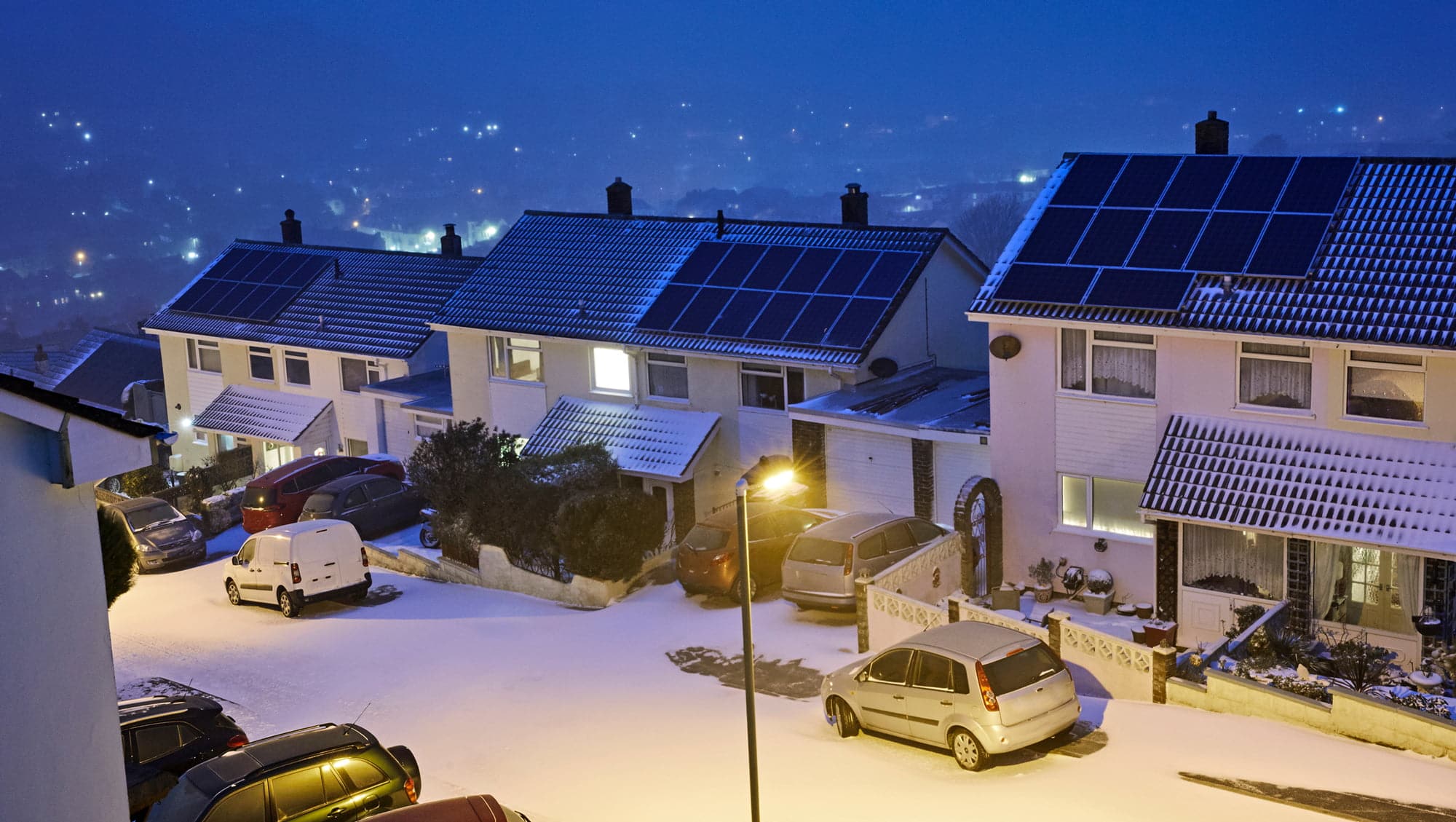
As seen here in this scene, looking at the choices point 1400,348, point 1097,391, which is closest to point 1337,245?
point 1400,348

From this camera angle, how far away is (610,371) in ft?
102

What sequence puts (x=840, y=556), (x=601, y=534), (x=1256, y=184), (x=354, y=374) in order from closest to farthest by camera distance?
1. (x=840, y=556)
2. (x=1256, y=184)
3. (x=601, y=534)
4. (x=354, y=374)

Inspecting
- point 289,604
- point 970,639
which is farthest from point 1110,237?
point 289,604

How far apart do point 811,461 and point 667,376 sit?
4985 mm

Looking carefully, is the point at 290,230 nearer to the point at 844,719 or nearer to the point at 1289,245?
the point at 1289,245

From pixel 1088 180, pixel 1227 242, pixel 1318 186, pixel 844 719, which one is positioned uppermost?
pixel 1088 180

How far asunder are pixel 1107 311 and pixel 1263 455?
3274mm

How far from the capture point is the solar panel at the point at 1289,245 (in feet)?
68.9

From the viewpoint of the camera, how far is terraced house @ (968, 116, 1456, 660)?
63.6 ft

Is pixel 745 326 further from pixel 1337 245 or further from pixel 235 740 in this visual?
pixel 235 740

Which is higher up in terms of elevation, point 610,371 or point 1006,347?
point 1006,347

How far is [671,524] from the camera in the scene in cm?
2861

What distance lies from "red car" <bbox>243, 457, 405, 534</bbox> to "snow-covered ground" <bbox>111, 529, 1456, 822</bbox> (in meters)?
5.23

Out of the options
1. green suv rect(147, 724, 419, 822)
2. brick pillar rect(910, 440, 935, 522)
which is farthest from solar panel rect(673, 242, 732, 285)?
green suv rect(147, 724, 419, 822)
